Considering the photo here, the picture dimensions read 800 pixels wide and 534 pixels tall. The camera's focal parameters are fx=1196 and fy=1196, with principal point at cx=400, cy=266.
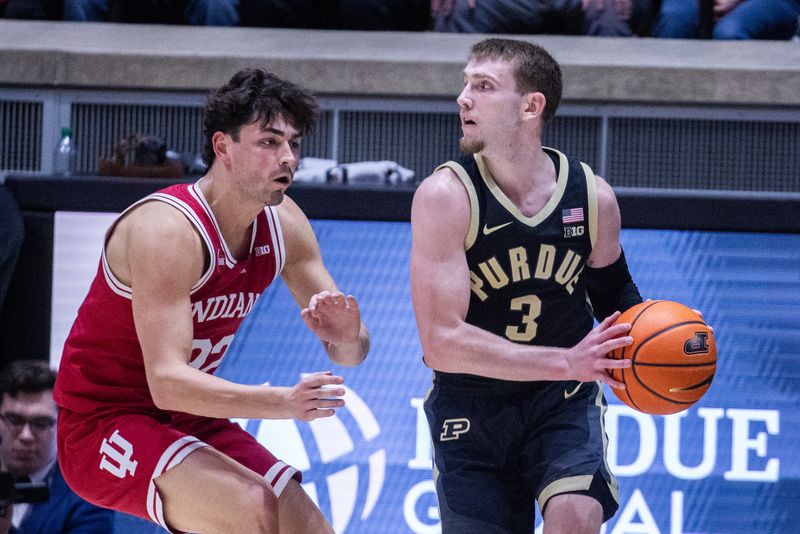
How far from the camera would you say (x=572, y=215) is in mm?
3896

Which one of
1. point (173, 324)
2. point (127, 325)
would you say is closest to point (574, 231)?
point (173, 324)

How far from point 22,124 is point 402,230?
2.16 m

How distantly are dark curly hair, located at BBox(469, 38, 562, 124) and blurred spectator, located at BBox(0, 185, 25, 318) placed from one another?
9.04 ft

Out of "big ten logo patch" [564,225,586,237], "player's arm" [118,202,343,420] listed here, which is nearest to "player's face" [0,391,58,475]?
"player's arm" [118,202,343,420]

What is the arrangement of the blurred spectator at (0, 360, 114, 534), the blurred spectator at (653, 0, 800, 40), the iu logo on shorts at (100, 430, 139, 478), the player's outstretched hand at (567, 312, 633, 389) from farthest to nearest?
the blurred spectator at (653, 0, 800, 40) → the blurred spectator at (0, 360, 114, 534) → the iu logo on shorts at (100, 430, 139, 478) → the player's outstretched hand at (567, 312, 633, 389)

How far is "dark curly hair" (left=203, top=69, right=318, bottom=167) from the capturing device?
Result: 388 cm

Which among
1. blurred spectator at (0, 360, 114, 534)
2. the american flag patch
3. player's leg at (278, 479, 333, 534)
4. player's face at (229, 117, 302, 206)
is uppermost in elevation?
player's face at (229, 117, 302, 206)

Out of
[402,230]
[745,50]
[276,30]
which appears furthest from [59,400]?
[745,50]

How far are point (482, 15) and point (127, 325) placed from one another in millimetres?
3470

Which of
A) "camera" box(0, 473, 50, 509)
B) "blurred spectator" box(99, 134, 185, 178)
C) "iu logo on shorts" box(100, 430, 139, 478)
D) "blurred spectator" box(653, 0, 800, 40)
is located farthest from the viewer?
A: "blurred spectator" box(653, 0, 800, 40)

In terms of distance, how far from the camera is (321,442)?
5684mm

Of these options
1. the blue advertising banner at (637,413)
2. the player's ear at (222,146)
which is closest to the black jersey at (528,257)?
the player's ear at (222,146)

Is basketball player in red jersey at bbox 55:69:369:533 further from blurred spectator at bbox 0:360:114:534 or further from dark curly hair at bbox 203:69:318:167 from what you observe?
blurred spectator at bbox 0:360:114:534

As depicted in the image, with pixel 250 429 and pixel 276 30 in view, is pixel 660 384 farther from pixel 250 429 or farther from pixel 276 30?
pixel 276 30
